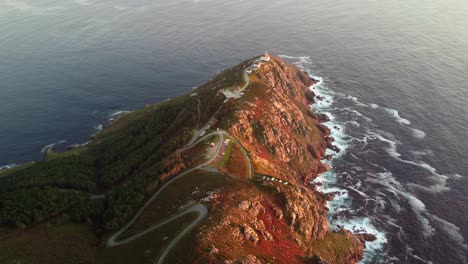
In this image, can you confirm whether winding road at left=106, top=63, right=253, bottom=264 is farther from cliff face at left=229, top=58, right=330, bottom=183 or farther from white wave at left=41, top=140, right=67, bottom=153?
white wave at left=41, top=140, right=67, bottom=153

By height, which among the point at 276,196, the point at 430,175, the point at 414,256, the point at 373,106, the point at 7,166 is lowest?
the point at 414,256

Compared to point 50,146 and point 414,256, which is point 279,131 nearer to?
point 414,256

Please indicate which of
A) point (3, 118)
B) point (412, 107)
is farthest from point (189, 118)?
point (412, 107)

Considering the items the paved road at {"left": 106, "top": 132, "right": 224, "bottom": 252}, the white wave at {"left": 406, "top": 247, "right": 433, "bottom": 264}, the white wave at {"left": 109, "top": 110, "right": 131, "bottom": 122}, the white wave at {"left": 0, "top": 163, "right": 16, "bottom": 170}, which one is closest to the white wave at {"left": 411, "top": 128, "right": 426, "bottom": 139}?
the white wave at {"left": 406, "top": 247, "right": 433, "bottom": 264}

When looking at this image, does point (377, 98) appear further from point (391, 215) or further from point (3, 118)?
point (3, 118)

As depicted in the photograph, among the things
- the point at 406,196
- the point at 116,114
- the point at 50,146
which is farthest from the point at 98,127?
the point at 406,196

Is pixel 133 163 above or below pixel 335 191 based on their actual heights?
above

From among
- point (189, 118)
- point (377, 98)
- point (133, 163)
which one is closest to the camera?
point (133, 163)

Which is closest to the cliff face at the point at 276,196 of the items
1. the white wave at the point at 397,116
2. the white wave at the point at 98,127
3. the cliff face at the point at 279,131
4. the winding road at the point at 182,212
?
the cliff face at the point at 279,131
